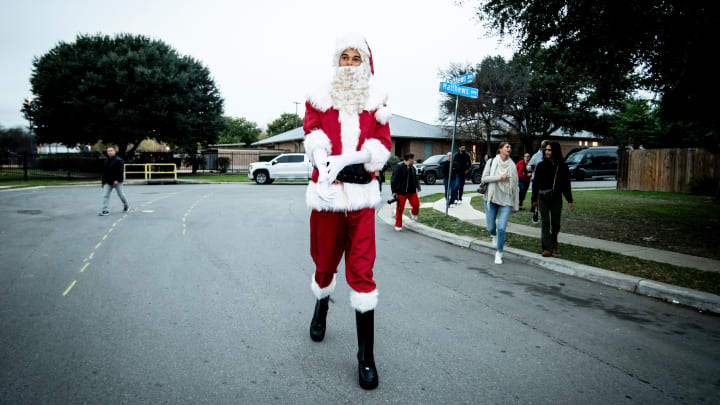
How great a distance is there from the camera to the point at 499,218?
6.43 meters

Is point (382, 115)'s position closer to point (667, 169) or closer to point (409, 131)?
point (667, 169)

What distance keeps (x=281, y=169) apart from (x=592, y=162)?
63.2ft

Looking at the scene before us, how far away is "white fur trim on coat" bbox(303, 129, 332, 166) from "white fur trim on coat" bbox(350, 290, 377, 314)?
974 mm

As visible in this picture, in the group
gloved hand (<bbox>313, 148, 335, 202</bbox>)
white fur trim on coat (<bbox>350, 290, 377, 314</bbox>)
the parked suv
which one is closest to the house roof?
the parked suv

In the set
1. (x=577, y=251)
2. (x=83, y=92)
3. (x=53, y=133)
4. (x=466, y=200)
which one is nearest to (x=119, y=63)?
(x=83, y=92)

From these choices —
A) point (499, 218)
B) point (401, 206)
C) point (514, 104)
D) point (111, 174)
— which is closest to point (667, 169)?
point (401, 206)

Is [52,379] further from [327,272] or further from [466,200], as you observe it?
[466,200]

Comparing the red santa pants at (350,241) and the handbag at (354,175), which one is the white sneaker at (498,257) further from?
the handbag at (354,175)

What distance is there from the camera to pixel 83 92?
85.0ft

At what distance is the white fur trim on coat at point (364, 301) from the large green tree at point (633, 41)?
6416mm

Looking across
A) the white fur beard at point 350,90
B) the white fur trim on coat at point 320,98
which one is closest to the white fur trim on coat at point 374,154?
the white fur beard at point 350,90

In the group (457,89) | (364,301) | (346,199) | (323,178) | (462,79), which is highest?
(462,79)

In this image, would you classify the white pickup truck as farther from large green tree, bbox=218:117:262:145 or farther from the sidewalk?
large green tree, bbox=218:117:262:145

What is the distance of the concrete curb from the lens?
4516mm
